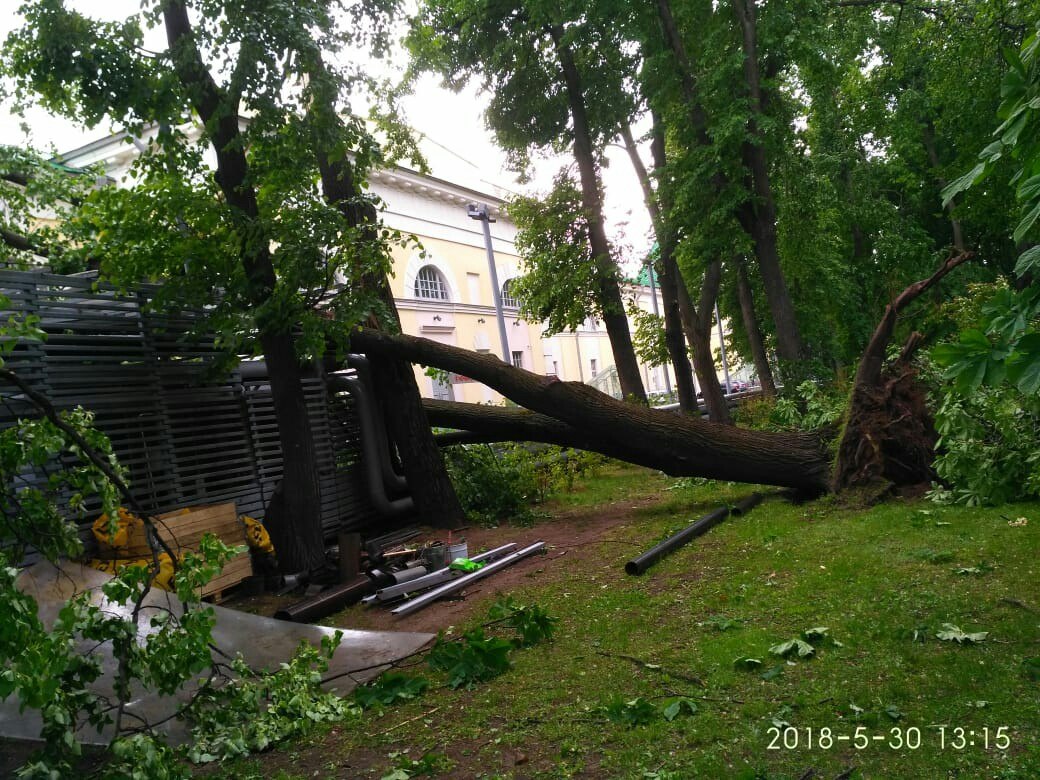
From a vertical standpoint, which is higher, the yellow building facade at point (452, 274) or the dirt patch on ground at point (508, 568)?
the yellow building facade at point (452, 274)

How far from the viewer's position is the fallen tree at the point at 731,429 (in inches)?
333

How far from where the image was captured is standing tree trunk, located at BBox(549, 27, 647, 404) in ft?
58.2

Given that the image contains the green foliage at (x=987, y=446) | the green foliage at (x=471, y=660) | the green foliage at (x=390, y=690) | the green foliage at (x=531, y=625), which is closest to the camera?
the green foliage at (x=390, y=690)

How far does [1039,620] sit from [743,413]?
14.7 m

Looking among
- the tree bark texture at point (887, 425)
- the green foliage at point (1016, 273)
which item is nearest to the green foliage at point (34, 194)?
the green foliage at point (1016, 273)

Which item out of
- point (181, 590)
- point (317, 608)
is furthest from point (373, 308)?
point (181, 590)

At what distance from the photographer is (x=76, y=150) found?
785 inches

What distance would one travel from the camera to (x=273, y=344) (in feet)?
26.2

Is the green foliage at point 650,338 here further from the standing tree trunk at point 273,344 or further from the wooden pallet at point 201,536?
the wooden pallet at point 201,536

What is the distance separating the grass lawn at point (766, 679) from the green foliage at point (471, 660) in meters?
0.10

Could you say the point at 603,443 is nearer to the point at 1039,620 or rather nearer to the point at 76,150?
the point at 1039,620

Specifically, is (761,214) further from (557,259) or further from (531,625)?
(531,625)
